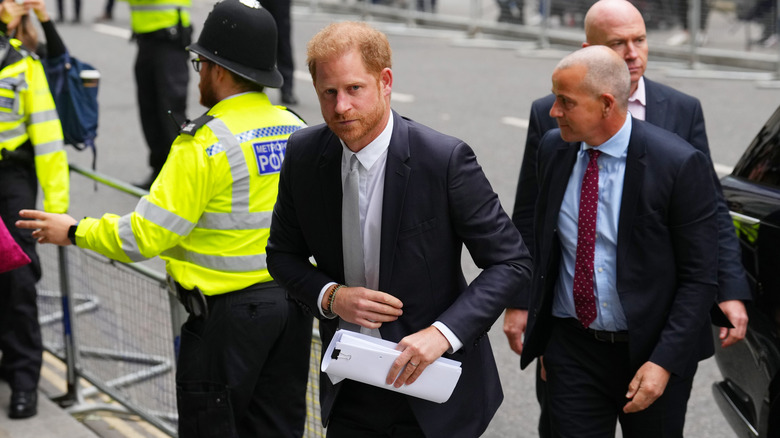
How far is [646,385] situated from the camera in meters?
3.43

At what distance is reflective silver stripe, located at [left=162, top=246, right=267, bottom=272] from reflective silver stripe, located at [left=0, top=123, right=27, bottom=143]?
168 cm

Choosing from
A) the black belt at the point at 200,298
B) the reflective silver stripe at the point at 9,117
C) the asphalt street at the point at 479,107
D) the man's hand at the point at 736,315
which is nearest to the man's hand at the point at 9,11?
the reflective silver stripe at the point at 9,117

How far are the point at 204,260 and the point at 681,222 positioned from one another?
5.29ft

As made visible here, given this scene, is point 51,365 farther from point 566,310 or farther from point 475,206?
point 475,206

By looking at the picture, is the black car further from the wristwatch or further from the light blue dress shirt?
the wristwatch

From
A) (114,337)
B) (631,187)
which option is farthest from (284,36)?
(631,187)

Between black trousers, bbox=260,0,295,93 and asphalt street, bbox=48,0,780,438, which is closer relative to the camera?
asphalt street, bbox=48,0,780,438

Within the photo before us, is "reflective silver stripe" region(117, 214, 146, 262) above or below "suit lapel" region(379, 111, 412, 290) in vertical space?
below

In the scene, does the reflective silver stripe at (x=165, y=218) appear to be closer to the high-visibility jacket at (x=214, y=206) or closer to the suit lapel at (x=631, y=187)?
the high-visibility jacket at (x=214, y=206)

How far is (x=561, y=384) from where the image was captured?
3742 millimetres

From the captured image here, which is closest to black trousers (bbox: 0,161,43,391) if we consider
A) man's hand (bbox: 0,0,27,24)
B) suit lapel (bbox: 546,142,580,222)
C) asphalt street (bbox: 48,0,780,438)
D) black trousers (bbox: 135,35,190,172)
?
asphalt street (bbox: 48,0,780,438)

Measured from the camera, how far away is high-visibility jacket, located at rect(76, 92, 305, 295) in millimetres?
3664

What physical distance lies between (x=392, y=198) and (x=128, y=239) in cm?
119

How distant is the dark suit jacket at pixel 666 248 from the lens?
3.45 metres
